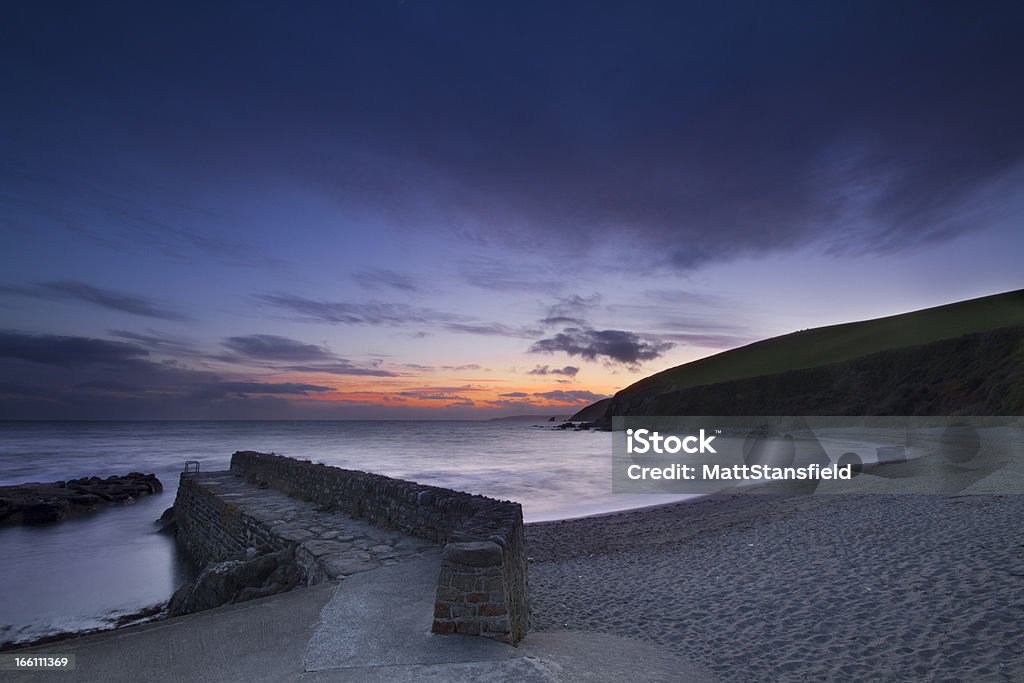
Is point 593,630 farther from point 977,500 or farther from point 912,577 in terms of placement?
point 977,500

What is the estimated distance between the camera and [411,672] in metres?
3.42

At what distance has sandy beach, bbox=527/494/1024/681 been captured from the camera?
5.16m

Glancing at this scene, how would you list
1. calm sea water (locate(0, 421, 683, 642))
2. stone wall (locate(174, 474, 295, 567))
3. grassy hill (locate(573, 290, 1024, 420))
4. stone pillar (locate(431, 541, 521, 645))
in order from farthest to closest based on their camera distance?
grassy hill (locate(573, 290, 1024, 420)) < calm sea water (locate(0, 421, 683, 642)) < stone wall (locate(174, 474, 295, 567)) < stone pillar (locate(431, 541, 521, 645))

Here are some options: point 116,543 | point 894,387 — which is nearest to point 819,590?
point 116,543

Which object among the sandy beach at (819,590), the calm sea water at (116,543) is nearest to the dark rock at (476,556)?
the sandy beach at (819,590)

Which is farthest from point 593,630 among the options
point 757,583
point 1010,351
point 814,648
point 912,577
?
point 1010,351

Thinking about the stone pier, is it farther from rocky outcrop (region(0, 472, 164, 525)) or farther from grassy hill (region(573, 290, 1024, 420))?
grassy hill (region(573, 290, 1024, 420))

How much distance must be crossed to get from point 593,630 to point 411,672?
12.3 ft

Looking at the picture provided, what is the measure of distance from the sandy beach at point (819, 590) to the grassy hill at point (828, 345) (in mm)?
53103

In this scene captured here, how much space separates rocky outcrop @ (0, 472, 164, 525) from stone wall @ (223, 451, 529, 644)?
949 centimetres

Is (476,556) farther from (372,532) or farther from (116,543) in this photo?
(116,543)

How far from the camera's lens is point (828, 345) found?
76.9 m

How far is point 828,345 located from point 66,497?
3394 inches

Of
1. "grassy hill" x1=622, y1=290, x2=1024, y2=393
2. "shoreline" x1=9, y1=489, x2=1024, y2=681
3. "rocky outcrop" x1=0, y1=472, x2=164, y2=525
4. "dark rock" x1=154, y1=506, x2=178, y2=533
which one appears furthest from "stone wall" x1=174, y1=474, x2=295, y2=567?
"grassy hill" x1=622, y1=290, x2=1024, y2=393
